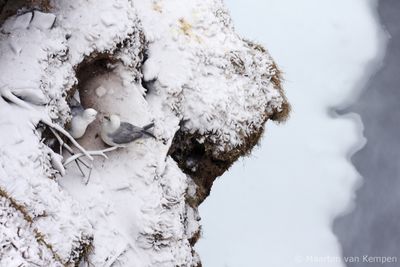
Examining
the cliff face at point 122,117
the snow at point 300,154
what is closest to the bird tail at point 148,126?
the cliff face at point 122,117

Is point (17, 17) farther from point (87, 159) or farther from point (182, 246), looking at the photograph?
point (182, 246)

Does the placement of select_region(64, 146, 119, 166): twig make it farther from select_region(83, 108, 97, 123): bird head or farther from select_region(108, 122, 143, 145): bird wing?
select_region(83, 108, 97, 123): bird head

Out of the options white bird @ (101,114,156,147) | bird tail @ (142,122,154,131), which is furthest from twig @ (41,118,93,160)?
bird tail @ (142,122,154,131)

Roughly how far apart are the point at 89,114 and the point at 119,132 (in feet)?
1.48

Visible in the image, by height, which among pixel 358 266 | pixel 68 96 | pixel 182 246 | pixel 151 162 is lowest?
pixel 358 266

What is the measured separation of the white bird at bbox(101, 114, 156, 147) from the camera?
7.56m

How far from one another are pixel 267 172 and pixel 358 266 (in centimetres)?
323

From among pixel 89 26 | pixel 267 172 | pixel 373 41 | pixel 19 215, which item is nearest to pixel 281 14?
pixel 373 41

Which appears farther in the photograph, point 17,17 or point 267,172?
point 267,172

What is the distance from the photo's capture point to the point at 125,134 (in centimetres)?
764

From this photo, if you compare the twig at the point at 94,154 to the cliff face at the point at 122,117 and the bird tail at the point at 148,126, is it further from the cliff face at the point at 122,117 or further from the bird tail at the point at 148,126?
the bird tail at the point at 148,126

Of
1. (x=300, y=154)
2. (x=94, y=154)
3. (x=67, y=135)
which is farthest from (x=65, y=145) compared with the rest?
(x=300, y=154)

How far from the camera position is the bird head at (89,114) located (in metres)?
7.31

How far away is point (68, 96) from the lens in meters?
7.43
